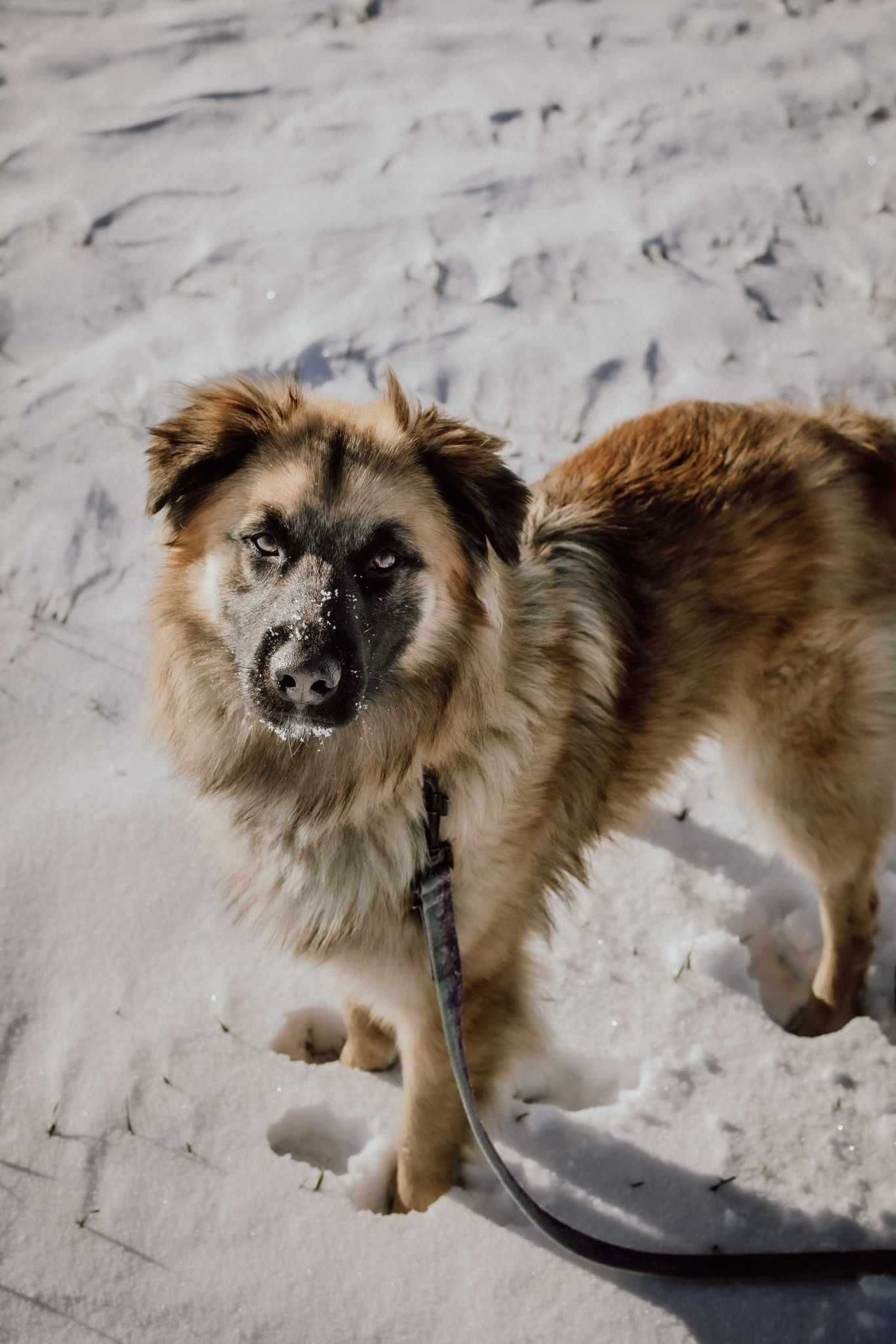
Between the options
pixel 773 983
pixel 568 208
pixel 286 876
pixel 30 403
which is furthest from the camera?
pixel 568 208

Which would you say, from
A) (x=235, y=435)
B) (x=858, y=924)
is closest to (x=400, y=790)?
(x=235, y=435)

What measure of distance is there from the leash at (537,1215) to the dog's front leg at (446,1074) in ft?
0.49

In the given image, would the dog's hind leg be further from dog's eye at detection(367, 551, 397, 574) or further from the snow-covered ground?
dog's eye at detection(367, 551, 397, 574)

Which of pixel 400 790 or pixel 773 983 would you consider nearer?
pixel 400 790

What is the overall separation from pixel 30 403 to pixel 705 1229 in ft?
12.9

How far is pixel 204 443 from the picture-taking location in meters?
1.91

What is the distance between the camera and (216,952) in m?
2.61

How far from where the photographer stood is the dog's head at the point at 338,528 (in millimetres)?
1829

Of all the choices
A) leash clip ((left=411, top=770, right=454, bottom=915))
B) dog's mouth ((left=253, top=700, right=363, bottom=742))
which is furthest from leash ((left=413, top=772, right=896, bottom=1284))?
dog's mouth ((left=253, top=700, right=363, bottom=742))

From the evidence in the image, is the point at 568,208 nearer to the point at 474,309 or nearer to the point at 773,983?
the point at 474,309

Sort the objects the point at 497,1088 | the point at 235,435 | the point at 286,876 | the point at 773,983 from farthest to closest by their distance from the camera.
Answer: the point at 773,983
the point at 497,1088
the point at 286,876
the point at 235,435

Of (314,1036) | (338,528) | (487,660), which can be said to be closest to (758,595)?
(487,660)

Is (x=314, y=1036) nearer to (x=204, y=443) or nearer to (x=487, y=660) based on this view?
(x=487, y=660)

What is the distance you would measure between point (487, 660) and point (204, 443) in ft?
2.47
